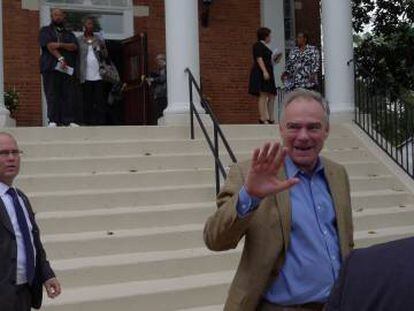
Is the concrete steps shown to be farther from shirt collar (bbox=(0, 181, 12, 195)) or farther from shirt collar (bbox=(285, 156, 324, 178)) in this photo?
shirt collar (bbox=(285, 156, 324, 178))

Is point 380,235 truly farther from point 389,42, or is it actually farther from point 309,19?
point 389,42

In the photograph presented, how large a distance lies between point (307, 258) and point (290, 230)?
13cm

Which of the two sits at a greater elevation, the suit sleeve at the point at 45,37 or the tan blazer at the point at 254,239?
the suit sleeve at the point at 45,37

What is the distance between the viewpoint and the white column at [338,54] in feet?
37.6

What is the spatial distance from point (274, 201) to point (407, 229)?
6.15 m

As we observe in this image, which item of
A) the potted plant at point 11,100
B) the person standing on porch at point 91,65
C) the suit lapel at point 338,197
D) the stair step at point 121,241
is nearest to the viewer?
the suit lapel at point 338,197

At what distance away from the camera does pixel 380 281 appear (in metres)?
1.28

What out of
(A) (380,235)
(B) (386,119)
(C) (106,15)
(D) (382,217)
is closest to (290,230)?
(A) (380,235)

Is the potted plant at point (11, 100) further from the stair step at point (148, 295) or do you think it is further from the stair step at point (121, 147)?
the stair step at point (148, 295)

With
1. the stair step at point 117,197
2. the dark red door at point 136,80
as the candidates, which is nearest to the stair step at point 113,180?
the stair step at point 117,197

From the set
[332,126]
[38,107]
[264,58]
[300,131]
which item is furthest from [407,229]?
[38,107]

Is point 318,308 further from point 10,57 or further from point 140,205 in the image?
point 10,57

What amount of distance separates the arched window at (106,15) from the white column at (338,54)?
13.6 ft

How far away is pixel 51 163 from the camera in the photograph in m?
8.31
